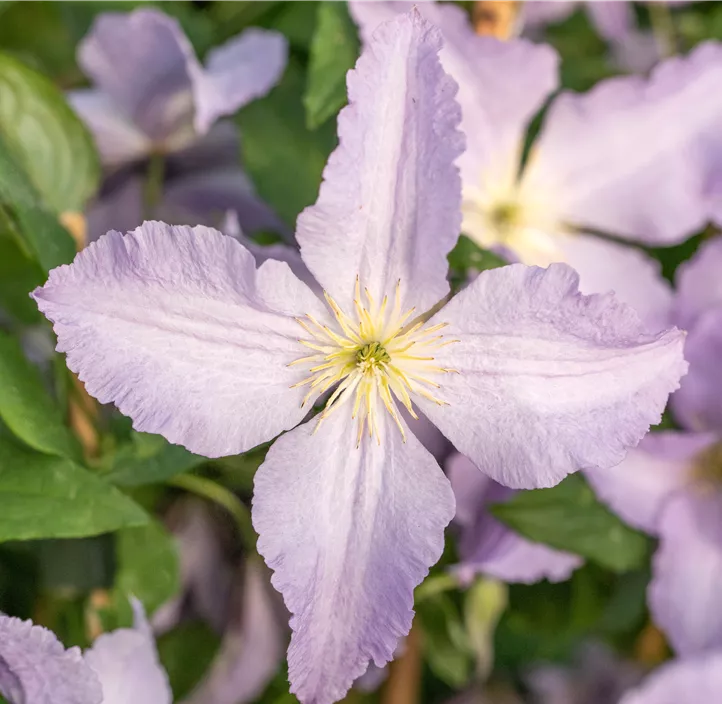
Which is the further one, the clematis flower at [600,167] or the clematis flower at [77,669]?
the clematis flower at [600,167]

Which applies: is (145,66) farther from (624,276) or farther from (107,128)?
(624,276)

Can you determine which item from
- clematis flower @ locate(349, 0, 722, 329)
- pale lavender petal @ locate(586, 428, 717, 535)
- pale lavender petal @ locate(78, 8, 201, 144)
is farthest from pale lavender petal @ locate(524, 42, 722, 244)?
pale lavender petal @ locate(78, 8, 201, 144)

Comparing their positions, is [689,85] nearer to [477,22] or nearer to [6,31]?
[477,22]

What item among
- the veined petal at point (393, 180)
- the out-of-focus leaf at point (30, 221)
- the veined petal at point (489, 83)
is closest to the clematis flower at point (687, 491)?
the veined petal at point (489, 83)

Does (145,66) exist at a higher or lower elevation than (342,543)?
higher

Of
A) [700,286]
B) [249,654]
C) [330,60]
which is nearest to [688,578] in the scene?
[700,286]

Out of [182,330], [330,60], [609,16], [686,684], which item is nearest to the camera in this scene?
[182,330]

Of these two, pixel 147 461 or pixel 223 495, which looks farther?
pixel 223 495

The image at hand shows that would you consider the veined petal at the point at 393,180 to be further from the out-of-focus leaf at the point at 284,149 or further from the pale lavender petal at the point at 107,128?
the pale lavender petal at the point at 107,128
